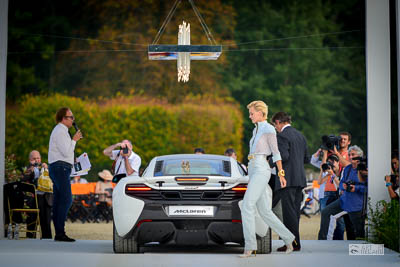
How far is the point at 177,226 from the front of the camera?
425 inches

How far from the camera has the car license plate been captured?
10773mm

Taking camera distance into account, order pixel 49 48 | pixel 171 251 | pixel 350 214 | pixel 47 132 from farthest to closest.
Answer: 1. pixel 49 48
2. pixel 47 132
3. pixel 350 214
4. pixel 171 251

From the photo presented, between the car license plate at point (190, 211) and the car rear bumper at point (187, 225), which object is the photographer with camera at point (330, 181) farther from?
the car license plate at point (190, 211)

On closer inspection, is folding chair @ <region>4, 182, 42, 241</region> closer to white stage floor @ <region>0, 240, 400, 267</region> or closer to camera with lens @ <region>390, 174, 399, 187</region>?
white stage floor @ <region>0, 240, 400, 267</region>

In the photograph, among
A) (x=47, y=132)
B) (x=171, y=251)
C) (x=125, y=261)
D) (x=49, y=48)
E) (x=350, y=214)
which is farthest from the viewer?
(x=49, y=48)

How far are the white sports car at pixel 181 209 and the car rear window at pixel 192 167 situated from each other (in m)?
0.37

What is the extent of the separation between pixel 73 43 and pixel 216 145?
13.3 meters

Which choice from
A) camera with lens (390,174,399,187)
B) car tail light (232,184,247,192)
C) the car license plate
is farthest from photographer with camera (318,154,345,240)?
the car license plate

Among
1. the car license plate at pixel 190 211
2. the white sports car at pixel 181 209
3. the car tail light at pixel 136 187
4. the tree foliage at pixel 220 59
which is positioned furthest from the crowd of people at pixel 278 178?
the tree foliage at pixel 220 59

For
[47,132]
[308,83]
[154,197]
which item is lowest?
[154,197]

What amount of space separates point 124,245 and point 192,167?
51.6 inches

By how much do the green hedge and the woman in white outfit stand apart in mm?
25810

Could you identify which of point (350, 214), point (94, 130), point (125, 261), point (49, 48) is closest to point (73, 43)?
point (49, 48)

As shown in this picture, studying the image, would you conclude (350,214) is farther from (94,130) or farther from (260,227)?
(94,130)
